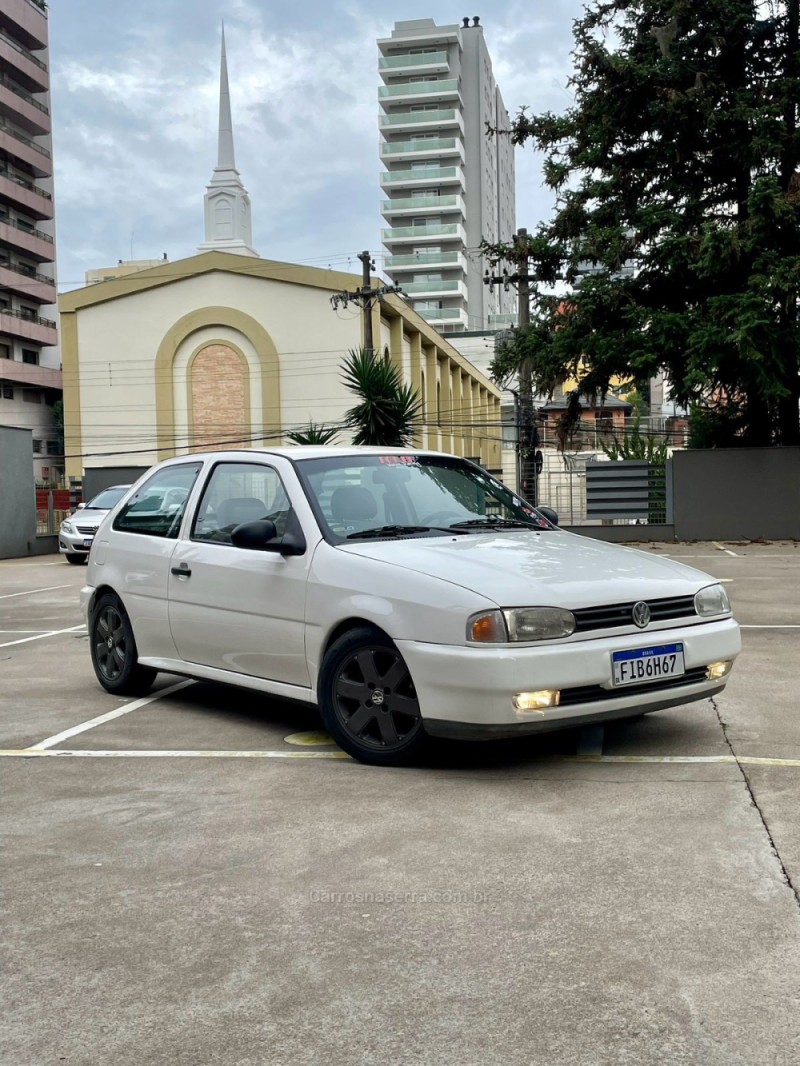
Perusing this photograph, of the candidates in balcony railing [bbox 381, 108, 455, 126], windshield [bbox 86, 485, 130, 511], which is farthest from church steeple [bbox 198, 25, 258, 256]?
windshield [bbox 86, 485, 130, 511]

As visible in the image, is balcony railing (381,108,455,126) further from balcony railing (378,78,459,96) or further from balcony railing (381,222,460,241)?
balcony railing (381,222,460,241)

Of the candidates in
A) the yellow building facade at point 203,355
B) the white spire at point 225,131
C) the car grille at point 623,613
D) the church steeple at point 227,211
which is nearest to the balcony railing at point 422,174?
the white spire at point 225,131

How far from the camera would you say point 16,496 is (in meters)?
28.2

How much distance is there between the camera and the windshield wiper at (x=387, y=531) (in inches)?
236

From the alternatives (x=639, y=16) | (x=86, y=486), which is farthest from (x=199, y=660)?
(x=86, y=486)

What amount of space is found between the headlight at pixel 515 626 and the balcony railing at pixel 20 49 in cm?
8282

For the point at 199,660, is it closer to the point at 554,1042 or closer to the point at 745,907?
the point at 745,907

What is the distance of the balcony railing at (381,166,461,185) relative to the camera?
10819 cm

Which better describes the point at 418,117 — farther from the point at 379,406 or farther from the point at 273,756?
the point at 273,756

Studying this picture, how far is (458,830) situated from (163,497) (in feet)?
12.0

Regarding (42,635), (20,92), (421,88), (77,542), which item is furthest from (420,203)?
(42,635)

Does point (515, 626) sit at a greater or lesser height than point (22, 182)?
lesser

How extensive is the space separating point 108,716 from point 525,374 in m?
23.8

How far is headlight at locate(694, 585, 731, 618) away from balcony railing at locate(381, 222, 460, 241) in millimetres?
105717
